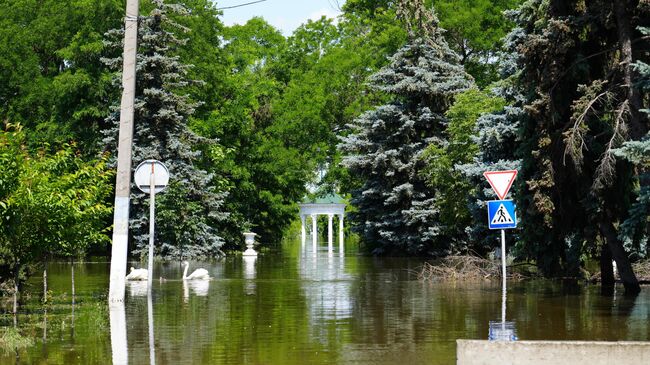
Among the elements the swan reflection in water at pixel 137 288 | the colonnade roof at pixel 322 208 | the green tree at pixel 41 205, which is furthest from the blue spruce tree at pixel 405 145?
the green tree at pixel 41 205

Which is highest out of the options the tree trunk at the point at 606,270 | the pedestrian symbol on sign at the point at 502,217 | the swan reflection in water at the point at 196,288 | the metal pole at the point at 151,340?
the pedestrian symbol on sign at the point at 502,217

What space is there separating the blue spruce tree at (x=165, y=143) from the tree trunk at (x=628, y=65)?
30821 mm

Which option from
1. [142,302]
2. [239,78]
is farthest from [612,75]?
[239,78]

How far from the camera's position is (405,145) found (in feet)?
176

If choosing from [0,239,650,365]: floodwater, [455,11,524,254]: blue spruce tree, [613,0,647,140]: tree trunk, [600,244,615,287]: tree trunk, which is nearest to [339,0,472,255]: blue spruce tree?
[455,11,524,254]: blue spruce tree

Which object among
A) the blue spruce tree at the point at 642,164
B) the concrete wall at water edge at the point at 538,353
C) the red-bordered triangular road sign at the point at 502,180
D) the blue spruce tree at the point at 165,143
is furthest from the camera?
the blue spruce tree at the point at 165,143

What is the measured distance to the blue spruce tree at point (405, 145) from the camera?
52.4 metres

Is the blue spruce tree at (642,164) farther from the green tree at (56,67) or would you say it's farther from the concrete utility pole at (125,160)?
the green tree at (56,67)

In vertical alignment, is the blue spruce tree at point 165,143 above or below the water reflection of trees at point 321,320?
above

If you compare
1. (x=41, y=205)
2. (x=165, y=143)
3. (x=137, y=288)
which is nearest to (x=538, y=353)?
(x=41, y=205)

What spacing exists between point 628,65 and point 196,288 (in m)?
11.6

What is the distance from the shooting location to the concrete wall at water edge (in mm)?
10820

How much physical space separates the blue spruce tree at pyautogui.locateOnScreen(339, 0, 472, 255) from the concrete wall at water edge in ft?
132

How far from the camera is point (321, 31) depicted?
8562cm
